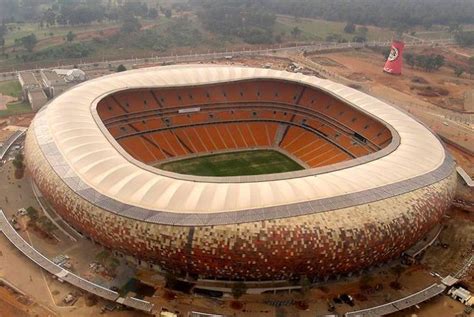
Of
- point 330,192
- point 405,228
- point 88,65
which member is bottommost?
point 88,65

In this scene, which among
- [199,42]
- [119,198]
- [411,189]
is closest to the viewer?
[119,198]

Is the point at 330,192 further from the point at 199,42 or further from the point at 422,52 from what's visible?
the point at 422,52

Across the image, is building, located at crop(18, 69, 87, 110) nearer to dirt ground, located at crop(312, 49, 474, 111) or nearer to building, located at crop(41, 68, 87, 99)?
building, located at crop(41, 68, 87, 99)

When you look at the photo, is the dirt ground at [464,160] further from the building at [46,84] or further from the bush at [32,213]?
the building at [46,84]

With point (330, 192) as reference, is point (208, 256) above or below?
below

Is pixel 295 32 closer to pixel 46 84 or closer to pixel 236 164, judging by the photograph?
pixel 46 84

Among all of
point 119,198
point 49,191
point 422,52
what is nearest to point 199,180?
point 119,198

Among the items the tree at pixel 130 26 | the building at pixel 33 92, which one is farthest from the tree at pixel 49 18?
the building at pixel 33 92
